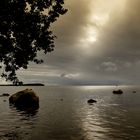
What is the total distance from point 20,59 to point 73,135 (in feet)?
39.2

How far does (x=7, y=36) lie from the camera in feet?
69.3

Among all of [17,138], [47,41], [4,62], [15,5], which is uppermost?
[15,5]

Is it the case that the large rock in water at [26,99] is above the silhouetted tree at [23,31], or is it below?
below

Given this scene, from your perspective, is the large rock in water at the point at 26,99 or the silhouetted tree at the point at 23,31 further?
the large rock in water at the point at 26,99

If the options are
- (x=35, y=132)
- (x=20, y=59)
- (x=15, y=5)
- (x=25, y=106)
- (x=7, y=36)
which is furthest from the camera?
(x=25, y=106)

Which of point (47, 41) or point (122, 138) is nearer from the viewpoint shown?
point (47, 41)

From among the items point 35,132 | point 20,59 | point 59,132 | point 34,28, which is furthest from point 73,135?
point 34,28

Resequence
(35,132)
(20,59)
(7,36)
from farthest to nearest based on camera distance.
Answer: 1. (35,132)
2. (20,59)
3. (7,36)

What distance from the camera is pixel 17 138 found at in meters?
29.0

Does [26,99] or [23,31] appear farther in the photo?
[26,99]

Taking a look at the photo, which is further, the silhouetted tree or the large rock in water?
the large rock in water

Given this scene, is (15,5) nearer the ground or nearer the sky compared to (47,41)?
nearer the sky

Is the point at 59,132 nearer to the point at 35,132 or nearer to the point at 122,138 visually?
the point at 35,132

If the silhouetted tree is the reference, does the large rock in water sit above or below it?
below
